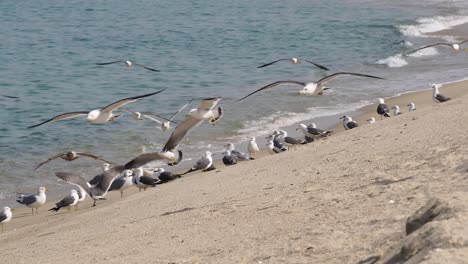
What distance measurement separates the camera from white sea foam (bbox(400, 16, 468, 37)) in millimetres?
37484

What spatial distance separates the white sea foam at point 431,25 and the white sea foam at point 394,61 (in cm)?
737

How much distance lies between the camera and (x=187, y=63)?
103ft

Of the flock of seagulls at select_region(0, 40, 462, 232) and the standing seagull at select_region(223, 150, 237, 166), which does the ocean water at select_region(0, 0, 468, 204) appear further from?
the standing seagull at select_region(223, 150, 237, 166)

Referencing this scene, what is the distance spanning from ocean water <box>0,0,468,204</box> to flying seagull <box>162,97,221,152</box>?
346 centimetres

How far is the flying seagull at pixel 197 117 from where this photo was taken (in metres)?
12.4

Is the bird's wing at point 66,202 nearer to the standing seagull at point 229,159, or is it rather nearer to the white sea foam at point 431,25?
the standing seagull at point 229,159

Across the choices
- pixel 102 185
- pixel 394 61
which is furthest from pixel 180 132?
pixel 394 61

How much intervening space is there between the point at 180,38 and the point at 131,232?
28102 mm

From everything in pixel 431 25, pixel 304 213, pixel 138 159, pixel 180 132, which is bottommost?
pixel 431 25

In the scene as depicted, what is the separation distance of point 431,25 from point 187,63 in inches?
510

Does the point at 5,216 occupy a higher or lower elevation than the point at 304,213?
lower

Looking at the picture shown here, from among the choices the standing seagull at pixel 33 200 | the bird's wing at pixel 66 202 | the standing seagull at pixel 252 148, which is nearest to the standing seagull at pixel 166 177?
the bird's wing at pixel 66 202

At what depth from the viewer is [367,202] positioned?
8297 millimetres

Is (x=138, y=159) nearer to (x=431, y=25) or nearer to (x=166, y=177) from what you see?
(x=166, y=177)
